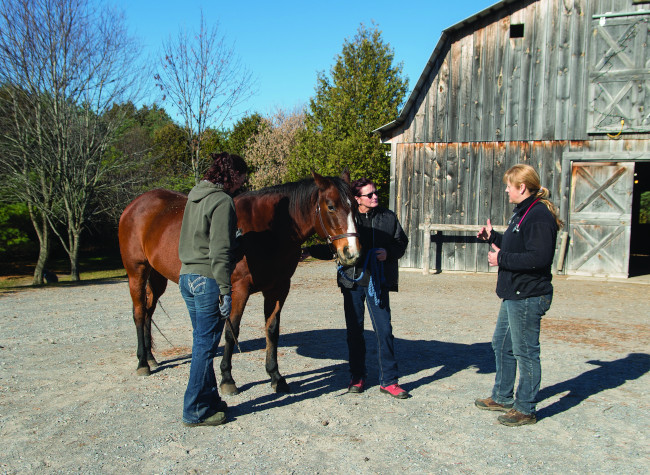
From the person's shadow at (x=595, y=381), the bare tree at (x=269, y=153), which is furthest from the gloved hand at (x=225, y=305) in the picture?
the bare tree at (x=269, y=153)

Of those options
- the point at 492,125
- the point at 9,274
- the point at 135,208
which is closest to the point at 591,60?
the point at 492,125

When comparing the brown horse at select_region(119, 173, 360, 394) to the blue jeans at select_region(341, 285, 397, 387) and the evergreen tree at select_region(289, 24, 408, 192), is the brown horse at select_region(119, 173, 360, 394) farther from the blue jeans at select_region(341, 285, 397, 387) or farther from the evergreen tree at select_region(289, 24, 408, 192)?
the evergreen tree at select_region(289, 24, 408, 192)

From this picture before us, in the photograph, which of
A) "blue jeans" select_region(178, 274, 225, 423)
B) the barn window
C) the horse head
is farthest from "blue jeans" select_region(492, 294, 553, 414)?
the barn window

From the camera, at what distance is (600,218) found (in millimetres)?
11797

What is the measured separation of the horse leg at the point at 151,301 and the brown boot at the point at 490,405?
3235 millimetres

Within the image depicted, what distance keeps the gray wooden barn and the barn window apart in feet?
0.08

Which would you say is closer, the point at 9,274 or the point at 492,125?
the point at 492,125

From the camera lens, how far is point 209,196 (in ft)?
11.3

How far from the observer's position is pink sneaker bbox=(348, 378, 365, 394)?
14.3 feet

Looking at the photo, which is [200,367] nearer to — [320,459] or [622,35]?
[320,459]

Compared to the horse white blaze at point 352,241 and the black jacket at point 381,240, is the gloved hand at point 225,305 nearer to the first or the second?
the horse white blaze at point 352,241

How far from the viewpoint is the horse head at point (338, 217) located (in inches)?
147

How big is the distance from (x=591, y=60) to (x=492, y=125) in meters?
2.64

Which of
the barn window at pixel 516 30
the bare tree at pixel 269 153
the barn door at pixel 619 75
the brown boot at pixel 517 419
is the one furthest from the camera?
the bare tree at pixel 269 153
